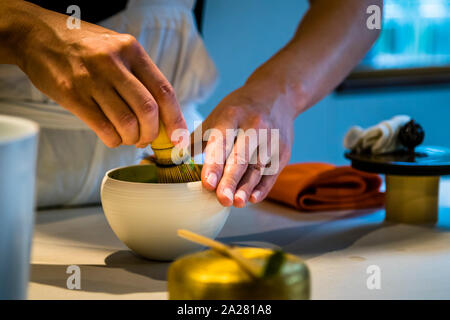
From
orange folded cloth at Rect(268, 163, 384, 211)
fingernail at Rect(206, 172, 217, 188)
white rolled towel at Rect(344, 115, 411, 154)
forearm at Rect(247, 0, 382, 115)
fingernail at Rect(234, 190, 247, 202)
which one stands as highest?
forearm at Rect(247, 0, 382, 115)

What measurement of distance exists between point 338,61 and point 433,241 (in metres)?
0.48

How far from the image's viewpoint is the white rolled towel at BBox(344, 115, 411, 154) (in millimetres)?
1108

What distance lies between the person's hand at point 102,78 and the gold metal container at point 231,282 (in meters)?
0.33

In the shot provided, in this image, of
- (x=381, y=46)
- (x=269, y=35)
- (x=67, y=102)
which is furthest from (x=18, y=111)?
(x=381, y=46)

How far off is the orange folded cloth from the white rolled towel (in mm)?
63

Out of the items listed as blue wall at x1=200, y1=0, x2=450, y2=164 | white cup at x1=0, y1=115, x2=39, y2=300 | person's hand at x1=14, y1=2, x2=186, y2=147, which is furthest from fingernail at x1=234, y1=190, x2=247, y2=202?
blue wall at x1=200, y1=0, x2=450, y2=164

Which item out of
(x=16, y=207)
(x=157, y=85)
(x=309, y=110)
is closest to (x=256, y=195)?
(x=157, y=85)

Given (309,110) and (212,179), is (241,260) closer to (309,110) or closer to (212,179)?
(212,179)

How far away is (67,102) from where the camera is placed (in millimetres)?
785

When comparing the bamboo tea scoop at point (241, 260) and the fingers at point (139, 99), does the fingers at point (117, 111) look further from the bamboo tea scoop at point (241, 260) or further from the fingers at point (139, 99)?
the bamboo tea scoop at point (241, 260)

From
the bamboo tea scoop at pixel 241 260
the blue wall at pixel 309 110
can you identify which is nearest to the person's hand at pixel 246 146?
the bamboo tea scoop at pixel 241 260

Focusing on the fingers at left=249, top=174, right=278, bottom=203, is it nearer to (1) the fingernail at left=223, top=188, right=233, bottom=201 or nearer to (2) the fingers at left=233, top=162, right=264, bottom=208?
(2) the fingers at left=233, top=162, right=264, bottom=208

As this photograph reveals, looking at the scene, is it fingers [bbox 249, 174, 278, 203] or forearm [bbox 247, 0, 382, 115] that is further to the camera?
forearm [bbox 247, 0, 382, 115]

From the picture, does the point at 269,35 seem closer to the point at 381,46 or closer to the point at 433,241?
the point at 381,46
